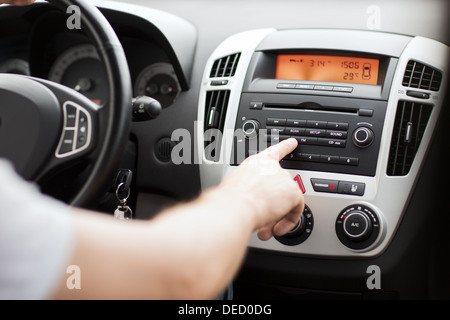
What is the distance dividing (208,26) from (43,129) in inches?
29.3

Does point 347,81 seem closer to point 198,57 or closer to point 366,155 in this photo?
point 366,155

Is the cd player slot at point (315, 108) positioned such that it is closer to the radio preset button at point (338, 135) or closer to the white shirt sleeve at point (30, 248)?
the radio preset button at point (338, 135)

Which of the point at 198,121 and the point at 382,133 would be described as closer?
the point at 382,133

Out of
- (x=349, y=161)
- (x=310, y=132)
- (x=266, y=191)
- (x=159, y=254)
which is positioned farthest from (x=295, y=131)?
(x=159, y=254)

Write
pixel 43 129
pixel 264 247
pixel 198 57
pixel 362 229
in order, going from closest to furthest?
pixel 43 129
pixel 362 229
pixel 264 247
pixel 198 57

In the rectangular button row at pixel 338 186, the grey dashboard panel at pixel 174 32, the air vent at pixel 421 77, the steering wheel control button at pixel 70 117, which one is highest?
the grey dashboard panel at pixel 174 32

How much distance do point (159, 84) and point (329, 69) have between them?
563mm

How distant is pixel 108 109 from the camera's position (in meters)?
0.80

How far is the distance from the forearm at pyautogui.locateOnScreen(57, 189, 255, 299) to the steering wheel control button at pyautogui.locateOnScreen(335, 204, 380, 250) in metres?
0.57

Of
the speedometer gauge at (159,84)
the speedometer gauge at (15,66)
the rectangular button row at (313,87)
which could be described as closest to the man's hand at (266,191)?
the rectangular button row at (313,87)

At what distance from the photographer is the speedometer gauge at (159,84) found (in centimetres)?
144

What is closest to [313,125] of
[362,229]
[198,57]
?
[362,229]

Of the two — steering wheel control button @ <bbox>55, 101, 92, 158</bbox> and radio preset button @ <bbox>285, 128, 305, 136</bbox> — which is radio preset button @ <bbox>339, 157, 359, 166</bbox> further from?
steering wheel control button @ <bbox>55, 101, 92, 158</bbox>

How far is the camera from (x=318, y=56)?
1185mm
